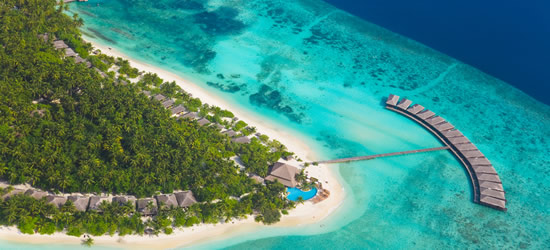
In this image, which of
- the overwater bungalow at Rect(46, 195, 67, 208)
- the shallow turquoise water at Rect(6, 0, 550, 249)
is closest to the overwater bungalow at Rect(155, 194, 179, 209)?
the shallow turquoise water at Rect(6, 0, 550, 249)

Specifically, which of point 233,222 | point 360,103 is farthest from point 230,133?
point 360,103

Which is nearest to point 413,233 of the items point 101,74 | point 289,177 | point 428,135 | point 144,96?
point 289,177

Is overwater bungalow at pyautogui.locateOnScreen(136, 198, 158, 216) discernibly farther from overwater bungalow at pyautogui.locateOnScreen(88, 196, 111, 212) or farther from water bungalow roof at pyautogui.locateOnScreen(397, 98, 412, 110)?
water bungalow roof at pyautogui.locateOnScreen(397, 98, 412, 110)

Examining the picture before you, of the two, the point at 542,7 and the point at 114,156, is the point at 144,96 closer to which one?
the point at 114,156

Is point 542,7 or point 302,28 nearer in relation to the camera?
point 302,28

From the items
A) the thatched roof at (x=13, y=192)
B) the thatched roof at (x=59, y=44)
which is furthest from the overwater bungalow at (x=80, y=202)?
the thatched roof at (x=59, y=44)
